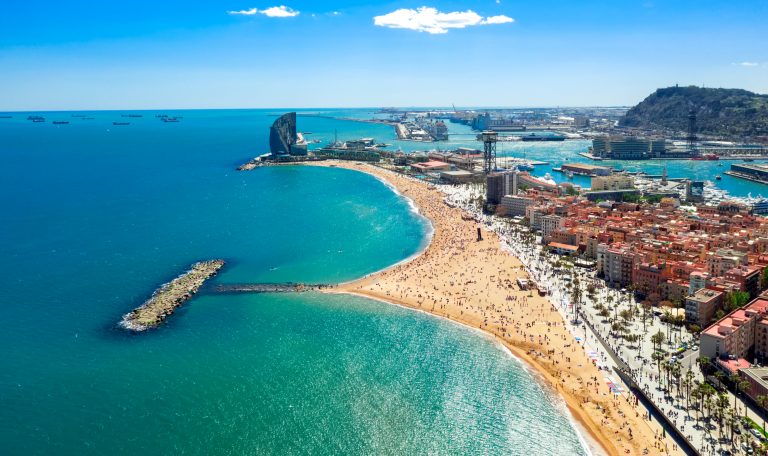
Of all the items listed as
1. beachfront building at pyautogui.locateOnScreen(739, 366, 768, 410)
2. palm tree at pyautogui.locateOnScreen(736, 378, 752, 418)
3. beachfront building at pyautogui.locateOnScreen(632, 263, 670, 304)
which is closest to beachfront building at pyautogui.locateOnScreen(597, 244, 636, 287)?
beachfront building at pyautogui.locateOnScreen(632, 263, 670, 304)

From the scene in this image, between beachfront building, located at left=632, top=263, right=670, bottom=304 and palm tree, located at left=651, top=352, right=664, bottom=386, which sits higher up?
beachfront building, located at left=632, top=263, right=670, bottom=304

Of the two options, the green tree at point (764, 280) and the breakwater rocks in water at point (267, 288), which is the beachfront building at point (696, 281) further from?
the breakwater rocks in water at point (267, 288)

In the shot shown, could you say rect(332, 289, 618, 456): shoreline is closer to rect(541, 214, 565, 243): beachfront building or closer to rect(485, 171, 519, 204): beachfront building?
rect(541, 214, 565, 243): beachfront building

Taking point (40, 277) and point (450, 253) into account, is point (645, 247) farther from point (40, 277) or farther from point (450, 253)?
point (40, 277)

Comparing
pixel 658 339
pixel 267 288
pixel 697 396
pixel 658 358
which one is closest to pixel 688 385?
pixel 697 396

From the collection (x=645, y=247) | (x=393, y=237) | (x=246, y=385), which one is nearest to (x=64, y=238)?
(x=393, y=237)

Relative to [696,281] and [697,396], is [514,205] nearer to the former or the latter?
[696,281]
